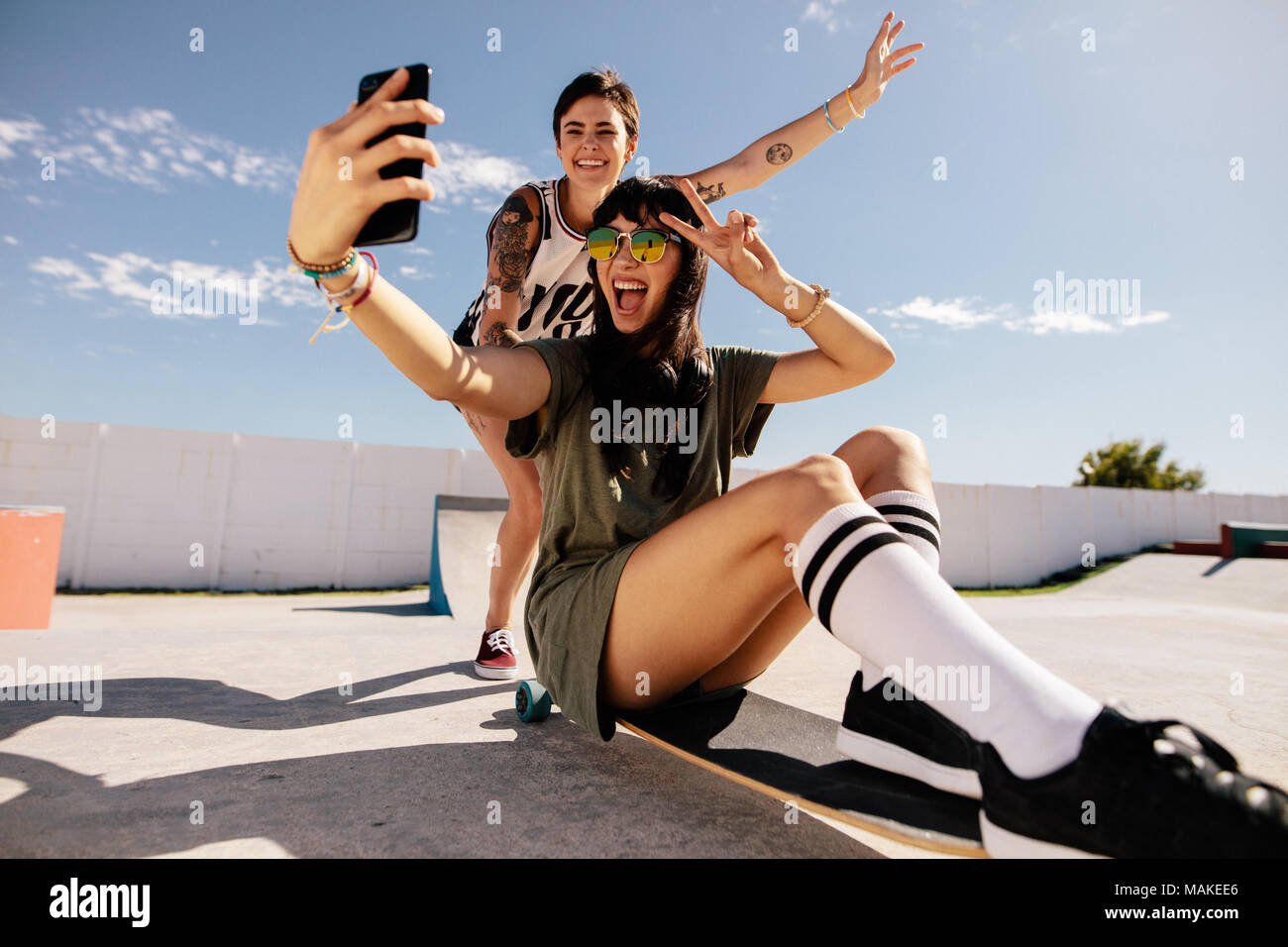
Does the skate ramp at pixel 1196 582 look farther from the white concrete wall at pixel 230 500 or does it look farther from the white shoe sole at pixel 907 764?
the white shoe sole at pixel 907 764

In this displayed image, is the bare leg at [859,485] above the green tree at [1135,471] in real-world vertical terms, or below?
below

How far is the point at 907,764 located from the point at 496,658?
6.46ft

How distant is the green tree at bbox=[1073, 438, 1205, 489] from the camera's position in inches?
1239

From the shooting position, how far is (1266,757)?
1821mm

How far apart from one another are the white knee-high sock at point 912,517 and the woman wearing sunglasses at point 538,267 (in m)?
1.57

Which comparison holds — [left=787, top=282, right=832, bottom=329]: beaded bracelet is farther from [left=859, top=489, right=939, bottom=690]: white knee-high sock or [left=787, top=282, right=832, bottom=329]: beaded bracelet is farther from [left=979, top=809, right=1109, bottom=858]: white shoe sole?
[left=979, top=809, right=1109, bottom=858]: white shoe sole

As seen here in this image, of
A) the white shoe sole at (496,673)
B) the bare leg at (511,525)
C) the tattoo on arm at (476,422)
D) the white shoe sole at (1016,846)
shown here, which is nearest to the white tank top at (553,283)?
the tattoo on arm at (476,422)

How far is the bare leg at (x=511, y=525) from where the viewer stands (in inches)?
111

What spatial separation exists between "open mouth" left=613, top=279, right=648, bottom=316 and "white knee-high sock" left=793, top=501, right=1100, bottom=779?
0.88 metres

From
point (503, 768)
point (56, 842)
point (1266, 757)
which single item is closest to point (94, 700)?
point (56, 842)

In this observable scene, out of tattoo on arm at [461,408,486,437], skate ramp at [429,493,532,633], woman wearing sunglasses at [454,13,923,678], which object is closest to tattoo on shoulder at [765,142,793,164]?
woman wearing sunglasses at [454,13,923,678]
